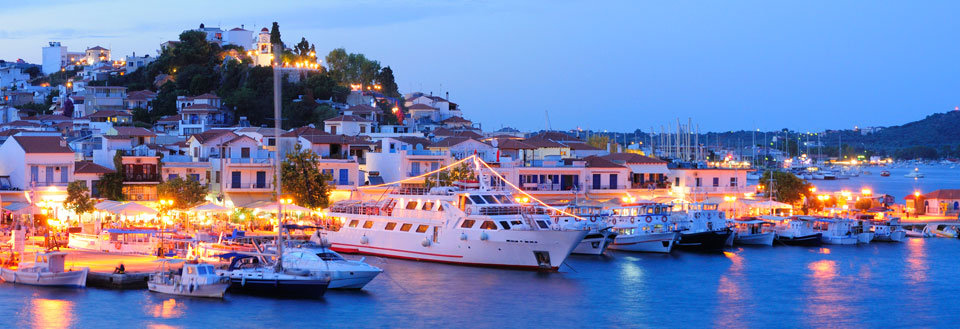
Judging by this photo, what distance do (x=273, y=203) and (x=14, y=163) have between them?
38.8 feet

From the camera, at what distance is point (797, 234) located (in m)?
57.0

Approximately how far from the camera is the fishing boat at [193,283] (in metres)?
33.6

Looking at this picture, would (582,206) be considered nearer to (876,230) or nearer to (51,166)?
(876,230)

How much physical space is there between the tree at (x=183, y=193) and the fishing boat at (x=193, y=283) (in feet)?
56.2

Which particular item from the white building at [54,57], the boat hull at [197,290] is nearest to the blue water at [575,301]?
the boat hull at [197,290]

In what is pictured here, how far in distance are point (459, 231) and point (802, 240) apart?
22.1 meters

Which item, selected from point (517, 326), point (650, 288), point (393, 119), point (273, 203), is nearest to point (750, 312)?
point (650, 288)

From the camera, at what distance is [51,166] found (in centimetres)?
5134

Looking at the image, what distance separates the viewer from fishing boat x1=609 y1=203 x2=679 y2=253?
167 ft

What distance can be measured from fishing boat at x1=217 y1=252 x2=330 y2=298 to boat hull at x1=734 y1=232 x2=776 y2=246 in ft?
91.9

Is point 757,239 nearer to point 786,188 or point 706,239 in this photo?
point 706,239

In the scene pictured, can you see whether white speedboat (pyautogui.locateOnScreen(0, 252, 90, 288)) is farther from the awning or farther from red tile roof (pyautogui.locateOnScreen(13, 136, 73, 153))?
the awning

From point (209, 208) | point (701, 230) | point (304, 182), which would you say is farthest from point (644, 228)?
point (209, 208)

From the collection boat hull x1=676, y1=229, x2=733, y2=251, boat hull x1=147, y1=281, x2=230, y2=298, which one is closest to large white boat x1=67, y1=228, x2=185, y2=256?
boat hull x1=147, y1=281, x2=230, y2=298
